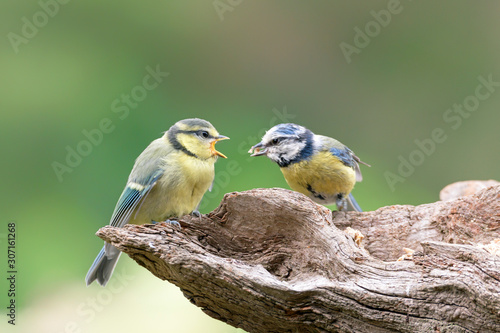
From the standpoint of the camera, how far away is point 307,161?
9.54ft

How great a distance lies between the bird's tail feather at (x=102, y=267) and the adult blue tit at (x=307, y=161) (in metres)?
0.90

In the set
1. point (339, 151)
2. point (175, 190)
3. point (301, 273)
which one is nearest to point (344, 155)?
point (339, 151)

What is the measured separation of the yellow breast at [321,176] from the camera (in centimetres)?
291

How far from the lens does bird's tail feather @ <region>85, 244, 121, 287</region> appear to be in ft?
7.80

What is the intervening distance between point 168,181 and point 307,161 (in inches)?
35.4

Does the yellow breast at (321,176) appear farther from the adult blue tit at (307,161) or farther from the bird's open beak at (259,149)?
the bird's open beak at (259,149)

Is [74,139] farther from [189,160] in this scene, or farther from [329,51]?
[329,51]

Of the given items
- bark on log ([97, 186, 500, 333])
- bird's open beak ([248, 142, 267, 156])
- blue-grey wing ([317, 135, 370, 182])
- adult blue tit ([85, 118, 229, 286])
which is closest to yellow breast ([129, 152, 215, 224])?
adult blue tit ([85, 118, 229, 286])

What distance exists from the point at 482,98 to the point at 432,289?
354 cm

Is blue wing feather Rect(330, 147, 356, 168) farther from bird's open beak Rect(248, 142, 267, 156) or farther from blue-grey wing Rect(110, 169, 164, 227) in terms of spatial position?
blue-grey wing Rect(110, 169, 164, 227)

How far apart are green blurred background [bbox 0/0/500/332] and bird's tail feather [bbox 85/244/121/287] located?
0.90 meters

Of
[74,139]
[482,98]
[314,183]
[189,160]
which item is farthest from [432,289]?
[482,98]

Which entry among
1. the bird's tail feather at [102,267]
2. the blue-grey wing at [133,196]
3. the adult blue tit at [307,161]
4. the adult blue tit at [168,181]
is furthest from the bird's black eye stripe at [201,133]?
the bird's tail feather at [102,267]

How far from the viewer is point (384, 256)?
2449mm
